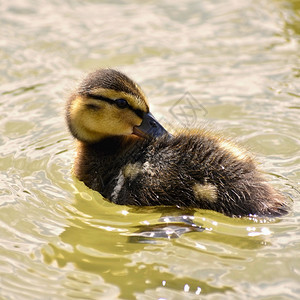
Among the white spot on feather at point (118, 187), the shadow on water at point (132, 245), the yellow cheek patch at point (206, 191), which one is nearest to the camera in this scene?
the shadow on water at point (132, 245)

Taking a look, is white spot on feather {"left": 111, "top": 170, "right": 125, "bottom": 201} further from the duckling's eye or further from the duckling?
the duckling's eye

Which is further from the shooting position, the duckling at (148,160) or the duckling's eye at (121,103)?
the duckling's eye at (121,103)

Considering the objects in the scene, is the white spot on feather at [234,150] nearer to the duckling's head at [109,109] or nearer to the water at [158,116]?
the water at [158,116]

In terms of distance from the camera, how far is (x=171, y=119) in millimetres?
5469

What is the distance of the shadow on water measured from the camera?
131 inches

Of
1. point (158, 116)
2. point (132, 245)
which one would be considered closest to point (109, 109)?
point (132, 245)

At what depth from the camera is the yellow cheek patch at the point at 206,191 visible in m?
3.78

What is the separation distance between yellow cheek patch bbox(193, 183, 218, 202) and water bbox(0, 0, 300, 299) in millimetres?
121

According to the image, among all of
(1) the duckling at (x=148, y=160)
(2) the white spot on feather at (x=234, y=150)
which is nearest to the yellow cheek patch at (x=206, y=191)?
(1) the duckling at (x=148, y=160)

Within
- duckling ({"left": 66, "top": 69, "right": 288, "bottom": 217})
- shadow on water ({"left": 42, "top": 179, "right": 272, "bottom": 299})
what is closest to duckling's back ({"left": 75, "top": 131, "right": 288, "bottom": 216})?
duckling ({"left": 66, "top": 69, "right": 288, "bottom": 217})

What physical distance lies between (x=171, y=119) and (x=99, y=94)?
1.33 metres

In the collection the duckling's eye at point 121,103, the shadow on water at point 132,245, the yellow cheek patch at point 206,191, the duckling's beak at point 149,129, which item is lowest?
the shadow on water at point 132,245

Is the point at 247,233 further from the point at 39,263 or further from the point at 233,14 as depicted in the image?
the point at 233,14

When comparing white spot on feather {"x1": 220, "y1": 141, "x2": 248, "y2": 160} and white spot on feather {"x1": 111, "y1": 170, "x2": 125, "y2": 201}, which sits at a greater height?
white spot on feather {"x1": 220, "y1": 141, "x2": 248, "y2": 160}
